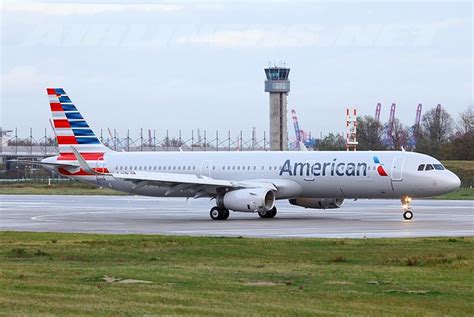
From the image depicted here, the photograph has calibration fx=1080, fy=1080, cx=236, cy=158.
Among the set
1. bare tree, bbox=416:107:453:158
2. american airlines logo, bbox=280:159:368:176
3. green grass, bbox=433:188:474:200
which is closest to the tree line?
bare tree, bbox=416:107:453:158

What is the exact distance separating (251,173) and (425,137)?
108751 mm

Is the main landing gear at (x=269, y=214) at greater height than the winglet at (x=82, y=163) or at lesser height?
lesser

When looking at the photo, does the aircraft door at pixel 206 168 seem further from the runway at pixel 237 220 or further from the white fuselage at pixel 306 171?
the runway at pixel 237 220

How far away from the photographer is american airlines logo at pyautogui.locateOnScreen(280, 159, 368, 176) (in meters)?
44.4

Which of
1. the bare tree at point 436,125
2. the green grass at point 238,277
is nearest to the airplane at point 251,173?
the green grass at point 238,277

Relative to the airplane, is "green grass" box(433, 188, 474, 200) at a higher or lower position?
lower

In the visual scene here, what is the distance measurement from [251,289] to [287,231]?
18528mm

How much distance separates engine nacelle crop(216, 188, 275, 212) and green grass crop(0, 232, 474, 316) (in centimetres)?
1423

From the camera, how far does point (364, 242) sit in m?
29.2

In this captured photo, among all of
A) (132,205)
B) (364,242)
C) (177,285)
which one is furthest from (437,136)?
(177,285)

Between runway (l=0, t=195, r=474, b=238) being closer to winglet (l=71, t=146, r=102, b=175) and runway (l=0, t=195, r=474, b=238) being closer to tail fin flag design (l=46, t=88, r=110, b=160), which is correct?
winglet (l=71, t=146, r=102, b=175)

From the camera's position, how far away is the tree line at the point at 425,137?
119m

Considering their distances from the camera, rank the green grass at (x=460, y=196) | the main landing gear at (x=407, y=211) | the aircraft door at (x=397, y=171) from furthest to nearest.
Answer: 1. the green grass at (x=460, y=196)
2. the aircraft door at (x=397, y=171)
3. the main landing gear at (x=407, y=211)

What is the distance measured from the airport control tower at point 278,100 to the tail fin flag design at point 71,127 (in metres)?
83.5
